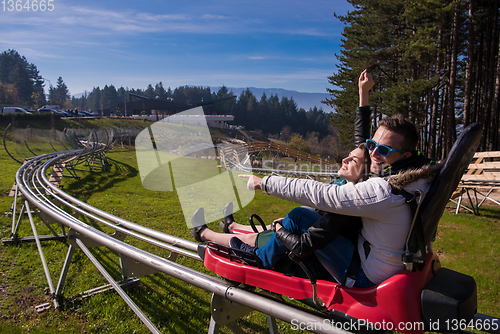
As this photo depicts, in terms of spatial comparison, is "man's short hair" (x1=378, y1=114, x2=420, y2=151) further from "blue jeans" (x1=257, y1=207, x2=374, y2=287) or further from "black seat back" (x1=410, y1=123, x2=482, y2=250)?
"blue jeans" (x1=257, y1=207, x2=374, y2=287)

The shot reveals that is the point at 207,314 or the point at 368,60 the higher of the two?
the point at 368,60

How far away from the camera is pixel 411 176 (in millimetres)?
1792

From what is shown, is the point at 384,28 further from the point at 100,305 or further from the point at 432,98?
the point at 100,305

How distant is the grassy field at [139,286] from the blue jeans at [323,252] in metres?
2.00

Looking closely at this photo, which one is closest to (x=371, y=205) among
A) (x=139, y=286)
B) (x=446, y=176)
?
(x=446, y=176)

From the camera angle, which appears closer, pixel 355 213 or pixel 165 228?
pixel 355 213

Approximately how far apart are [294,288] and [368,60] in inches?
1009

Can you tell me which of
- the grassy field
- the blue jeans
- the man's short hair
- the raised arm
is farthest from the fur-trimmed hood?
the grassy field

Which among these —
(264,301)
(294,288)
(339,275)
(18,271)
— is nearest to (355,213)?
(339,275)

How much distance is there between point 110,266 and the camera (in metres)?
5.20

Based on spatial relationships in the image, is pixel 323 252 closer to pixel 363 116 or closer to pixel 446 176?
pixel 446 176

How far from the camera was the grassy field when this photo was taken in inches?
147

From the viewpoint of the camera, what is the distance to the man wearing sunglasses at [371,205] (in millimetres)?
1820

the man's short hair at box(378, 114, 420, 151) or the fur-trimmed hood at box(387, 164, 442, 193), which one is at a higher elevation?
the man's short hair at box(378, 114, 420, 151)
